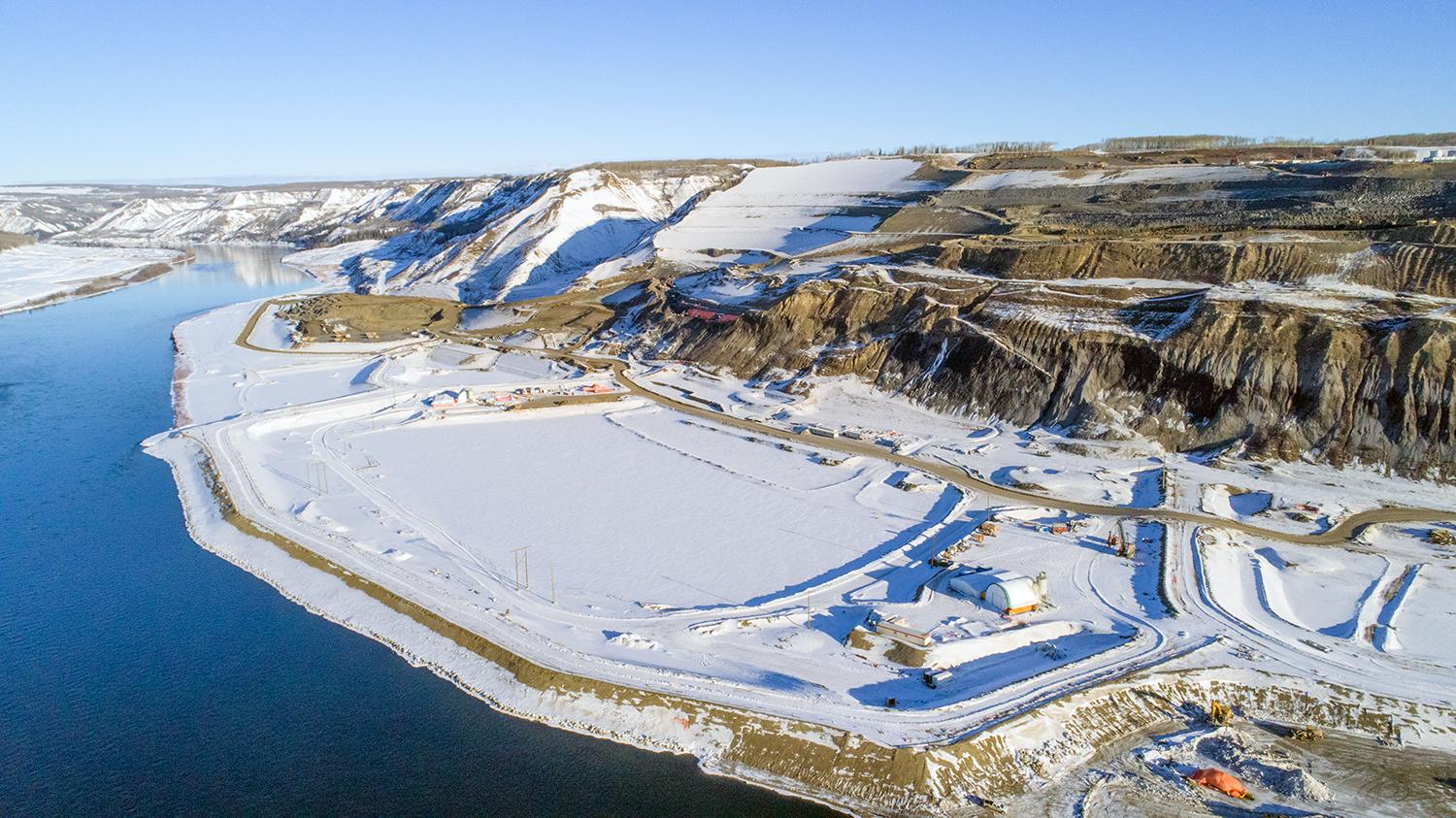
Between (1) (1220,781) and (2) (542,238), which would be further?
(2) (542,238)

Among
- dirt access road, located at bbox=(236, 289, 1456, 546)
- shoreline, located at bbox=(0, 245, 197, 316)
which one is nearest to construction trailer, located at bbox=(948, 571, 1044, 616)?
dirt access road, located at bbox=(236, 289, 1456, 546)

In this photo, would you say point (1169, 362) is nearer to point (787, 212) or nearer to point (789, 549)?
point (789, 549)

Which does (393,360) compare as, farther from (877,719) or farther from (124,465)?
(877,719)

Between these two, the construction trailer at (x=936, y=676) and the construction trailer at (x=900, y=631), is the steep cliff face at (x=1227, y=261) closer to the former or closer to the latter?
the construction trailer at (x=900, y=631)

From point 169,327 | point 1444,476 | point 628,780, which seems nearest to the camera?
point 628,780

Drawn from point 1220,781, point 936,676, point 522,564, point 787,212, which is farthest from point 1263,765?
point 787,212

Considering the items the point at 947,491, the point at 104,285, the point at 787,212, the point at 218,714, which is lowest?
the point at 218,714

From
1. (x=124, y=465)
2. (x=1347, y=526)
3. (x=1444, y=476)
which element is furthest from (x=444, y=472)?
(x=1444, y=476)
